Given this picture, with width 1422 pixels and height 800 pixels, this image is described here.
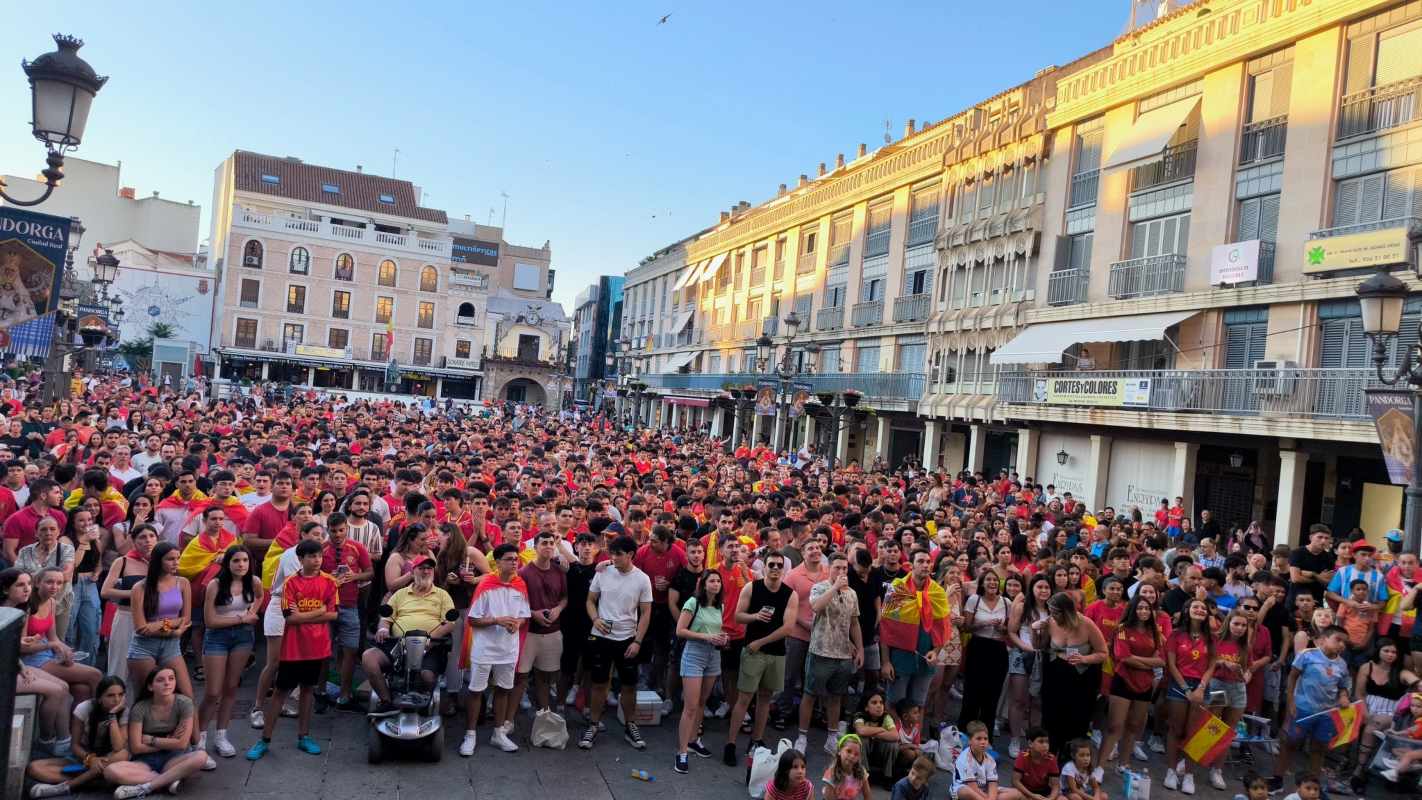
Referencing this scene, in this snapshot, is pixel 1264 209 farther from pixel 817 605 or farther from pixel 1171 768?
pixel 817 605

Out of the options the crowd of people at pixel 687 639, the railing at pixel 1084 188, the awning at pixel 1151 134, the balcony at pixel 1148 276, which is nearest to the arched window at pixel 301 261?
the railing at pixel 1084 188

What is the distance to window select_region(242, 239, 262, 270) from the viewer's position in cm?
5950

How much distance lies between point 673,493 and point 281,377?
54144 mm

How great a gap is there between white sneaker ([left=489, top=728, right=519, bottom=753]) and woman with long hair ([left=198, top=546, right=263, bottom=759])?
1.77m

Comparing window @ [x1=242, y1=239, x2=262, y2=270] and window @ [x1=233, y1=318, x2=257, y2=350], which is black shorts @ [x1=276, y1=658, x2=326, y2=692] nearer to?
window @ [x1=233, y1=318, x2=257, y2=350]

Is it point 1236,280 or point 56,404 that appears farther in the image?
A: point 1236,280

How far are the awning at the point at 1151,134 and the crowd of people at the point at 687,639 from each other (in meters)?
13.6

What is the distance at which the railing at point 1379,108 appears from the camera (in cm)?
1711

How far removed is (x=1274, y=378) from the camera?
18672mm

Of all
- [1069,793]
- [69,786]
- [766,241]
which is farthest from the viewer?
[766,241]

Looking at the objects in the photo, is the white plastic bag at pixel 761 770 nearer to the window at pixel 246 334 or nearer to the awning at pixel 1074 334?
the awning at pixel 1074 334

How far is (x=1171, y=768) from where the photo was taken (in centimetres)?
810

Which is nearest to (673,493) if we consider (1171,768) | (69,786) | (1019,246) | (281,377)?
(1171,768)

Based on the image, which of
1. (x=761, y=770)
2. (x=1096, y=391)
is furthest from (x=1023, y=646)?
(x=1096, y=391)
